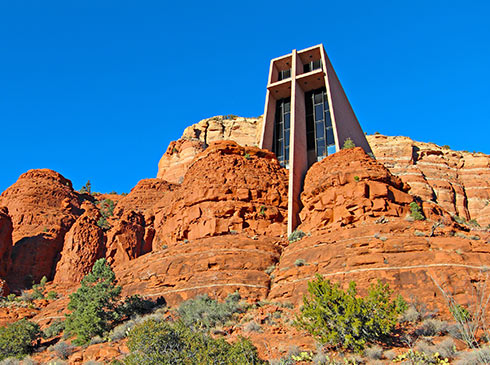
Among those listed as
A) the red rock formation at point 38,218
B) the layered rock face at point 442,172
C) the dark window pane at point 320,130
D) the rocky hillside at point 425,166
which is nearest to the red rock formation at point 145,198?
the red rock formation at point 38,218

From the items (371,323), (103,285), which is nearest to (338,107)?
(103,285)

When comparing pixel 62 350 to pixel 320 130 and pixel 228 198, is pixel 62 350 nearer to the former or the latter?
pixel 228 198

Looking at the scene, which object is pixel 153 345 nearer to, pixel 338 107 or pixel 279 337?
pixel 279 337

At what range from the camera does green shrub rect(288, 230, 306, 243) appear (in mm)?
26837

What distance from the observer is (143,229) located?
39406 mm

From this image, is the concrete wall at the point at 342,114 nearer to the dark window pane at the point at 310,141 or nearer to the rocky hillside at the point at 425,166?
the dark window pane at the point at 310,141

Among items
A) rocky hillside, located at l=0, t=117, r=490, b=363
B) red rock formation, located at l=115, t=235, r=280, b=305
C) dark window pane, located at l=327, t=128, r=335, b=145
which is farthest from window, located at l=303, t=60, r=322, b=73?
red rock formation, located at l=115, t=235, r=280, b=305

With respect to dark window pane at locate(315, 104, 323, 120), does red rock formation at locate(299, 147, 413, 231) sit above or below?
below

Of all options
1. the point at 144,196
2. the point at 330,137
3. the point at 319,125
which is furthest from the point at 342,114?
the point at 144,196

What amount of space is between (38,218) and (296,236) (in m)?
23.5

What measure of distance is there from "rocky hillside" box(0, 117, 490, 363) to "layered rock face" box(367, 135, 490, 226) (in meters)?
23.2

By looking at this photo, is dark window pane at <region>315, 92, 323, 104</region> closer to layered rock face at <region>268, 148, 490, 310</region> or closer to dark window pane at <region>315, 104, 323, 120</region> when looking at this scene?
dark window pane at <region>315, 104, 323, 120</region>

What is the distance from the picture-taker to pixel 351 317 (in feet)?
50.3

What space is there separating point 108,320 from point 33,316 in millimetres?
7046
